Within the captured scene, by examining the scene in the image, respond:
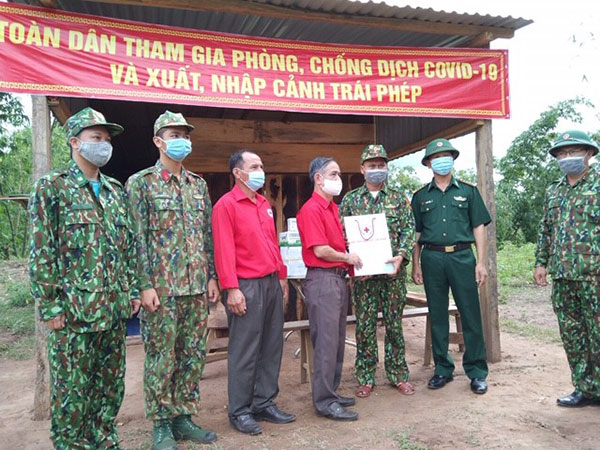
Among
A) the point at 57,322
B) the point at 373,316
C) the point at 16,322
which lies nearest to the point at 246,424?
the point at 373,316

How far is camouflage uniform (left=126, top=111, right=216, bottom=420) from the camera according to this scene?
3.20 meters

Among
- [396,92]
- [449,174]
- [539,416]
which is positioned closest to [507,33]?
[396,92]

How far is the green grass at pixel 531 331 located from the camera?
630cm

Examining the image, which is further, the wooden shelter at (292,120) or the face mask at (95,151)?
the wooden shelter at (292,120)

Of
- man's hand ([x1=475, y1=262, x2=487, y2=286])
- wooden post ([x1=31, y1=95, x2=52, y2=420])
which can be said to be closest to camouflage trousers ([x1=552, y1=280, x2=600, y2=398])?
man's hand ([x1=475, y1=262, x2=487, y2=286])

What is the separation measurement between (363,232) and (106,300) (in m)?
2.09

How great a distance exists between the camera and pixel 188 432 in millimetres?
3416

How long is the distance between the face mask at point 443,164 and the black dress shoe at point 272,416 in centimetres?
246

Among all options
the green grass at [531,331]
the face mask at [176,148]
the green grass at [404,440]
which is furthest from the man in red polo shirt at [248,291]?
the green grass at [531,331]

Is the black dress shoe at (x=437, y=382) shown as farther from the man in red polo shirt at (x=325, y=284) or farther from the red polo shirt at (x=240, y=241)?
the red polo shirt at (x=240, y=241)

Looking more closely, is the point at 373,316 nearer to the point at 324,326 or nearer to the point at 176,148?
the point at 324,326

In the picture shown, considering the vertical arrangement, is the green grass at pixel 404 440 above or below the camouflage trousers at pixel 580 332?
below

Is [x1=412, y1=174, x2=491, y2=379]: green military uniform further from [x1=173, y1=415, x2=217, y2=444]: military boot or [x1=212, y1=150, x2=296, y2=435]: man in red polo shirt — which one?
[x1=173, y1=415, x2=217, y2=444]: military boot

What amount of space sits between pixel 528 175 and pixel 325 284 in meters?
15.4
